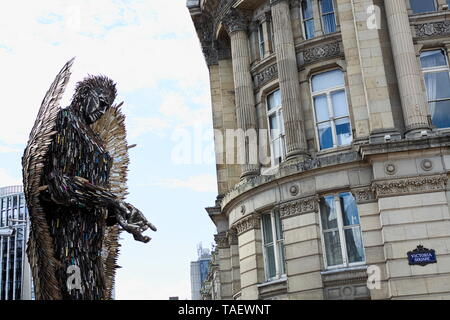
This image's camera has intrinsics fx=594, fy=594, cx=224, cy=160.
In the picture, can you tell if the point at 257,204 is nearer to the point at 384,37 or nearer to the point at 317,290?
the point at 317,290

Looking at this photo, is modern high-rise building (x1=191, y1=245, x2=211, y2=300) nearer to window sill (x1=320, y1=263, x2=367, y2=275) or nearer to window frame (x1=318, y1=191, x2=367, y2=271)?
window frame (x1=318, y1=191, x2=367, y2=271)

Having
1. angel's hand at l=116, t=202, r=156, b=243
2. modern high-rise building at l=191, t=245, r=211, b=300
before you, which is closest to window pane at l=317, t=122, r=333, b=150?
angel's hand at l=116, t=202, r=156, b=243

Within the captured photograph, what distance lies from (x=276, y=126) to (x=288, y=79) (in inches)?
95.4

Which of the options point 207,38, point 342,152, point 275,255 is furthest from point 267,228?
point 207,38

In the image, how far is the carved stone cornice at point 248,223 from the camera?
23.9m

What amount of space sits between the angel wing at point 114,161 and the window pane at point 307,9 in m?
19.0

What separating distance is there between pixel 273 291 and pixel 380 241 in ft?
15.1

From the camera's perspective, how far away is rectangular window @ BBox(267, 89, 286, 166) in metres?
25.2

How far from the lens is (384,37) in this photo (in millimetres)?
22688

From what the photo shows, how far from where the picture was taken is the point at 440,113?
880 inches

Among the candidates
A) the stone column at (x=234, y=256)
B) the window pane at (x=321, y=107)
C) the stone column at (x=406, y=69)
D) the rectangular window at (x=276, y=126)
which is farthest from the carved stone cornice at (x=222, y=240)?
the stone column at (x=406, y=69)

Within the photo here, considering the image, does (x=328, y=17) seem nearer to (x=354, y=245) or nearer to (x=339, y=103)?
(x=339, y=103)

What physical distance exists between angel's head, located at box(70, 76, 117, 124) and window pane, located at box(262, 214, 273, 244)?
17.0 m

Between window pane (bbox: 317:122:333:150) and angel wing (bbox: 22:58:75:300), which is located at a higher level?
window pane (bbox: 317:122:333:150)
